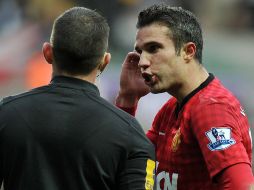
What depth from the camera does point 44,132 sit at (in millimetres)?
2277

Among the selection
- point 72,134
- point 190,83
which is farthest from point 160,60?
point 72,134

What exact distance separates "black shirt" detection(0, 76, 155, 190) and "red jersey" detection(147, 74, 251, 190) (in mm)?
366

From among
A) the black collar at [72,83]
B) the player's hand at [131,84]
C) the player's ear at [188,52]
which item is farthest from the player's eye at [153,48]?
the black collar at [72,83]

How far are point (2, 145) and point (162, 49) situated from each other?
3.24 feet

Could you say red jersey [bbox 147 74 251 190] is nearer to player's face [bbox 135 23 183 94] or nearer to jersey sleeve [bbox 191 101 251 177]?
jersey sleeve [bbox 191 101 251 177]

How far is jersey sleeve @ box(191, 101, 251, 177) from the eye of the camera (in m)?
2.54

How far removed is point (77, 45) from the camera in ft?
7.61

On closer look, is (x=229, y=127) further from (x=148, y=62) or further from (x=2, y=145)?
(x=2, y=145)

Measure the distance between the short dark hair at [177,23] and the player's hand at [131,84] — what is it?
41 cm

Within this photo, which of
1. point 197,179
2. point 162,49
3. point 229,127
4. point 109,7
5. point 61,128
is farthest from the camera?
point 109,7

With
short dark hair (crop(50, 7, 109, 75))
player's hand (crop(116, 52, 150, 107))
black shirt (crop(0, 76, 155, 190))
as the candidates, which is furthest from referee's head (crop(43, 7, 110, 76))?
player's hand (crop(116, 52, 150, 107))

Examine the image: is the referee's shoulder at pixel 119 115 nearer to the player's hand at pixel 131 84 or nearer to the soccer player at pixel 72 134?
the soccer player at pixel 72 134

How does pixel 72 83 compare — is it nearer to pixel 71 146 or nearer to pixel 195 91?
pixel 71 146

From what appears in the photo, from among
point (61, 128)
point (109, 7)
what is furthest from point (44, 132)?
point (109, 7)
